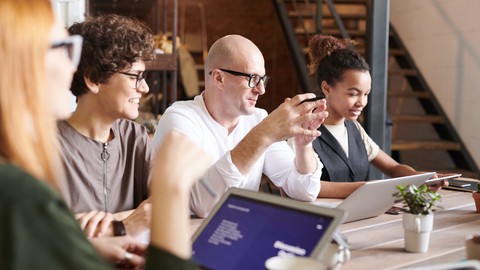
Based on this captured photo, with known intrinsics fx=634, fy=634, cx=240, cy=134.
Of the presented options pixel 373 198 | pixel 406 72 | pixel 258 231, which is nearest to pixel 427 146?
pixel 406 72

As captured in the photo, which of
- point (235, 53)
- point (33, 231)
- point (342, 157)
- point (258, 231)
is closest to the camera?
point (33, 231)

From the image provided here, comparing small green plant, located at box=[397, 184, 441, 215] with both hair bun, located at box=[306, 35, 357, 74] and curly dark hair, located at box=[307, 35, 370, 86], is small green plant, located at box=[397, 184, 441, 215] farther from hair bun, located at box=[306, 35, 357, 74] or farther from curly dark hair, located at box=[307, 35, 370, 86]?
hair bun, located at box=[306, 35, 357, 74]

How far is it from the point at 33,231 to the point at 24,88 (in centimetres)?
21

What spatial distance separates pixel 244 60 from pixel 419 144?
9.99 ft

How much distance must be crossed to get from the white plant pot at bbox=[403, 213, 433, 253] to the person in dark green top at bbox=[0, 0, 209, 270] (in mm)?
770

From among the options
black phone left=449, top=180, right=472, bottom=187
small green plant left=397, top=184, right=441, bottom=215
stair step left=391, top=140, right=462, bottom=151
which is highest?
small green plant left=397, top=184, right=441, bottom=215

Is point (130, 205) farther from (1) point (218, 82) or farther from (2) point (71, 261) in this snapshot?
(2) point (71, 261)

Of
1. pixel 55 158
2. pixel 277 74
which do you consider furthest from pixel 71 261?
pixel 277 74

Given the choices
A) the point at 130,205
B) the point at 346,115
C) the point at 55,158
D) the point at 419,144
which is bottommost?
the point at 419,144

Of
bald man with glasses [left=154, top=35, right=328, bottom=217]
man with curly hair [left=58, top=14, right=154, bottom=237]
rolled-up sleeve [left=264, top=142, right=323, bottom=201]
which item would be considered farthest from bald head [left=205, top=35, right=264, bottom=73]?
man with curly hair [left=58, top=14, right=154, bottom=237]

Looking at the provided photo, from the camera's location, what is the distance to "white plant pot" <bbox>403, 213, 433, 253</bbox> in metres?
1.63

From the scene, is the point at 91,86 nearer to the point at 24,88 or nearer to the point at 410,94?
the point at 24,88

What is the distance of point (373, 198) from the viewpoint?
188cm

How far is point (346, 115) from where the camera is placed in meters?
2.83
